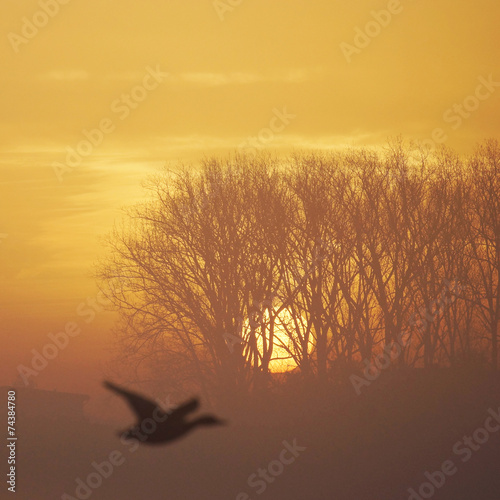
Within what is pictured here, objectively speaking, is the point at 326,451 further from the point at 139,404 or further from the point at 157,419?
the point at 139,404

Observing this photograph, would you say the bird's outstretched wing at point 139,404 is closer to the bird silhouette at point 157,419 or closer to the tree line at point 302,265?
the bird silhouette at point 157,419

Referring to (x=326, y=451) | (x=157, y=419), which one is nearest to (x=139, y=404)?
(x=157, y=419)

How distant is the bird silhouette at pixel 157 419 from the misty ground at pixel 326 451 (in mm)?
5742

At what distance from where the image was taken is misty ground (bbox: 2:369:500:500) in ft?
69.2

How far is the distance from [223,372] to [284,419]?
16.0 feet

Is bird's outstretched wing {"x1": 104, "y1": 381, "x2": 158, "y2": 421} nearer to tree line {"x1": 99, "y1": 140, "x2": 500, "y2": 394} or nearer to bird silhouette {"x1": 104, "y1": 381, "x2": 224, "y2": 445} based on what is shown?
bird silhouette {"x1": 104, "y1": 381, "x2": 224, "y2": 445}

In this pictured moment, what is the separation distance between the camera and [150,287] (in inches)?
1227

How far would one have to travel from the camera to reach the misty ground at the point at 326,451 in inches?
830

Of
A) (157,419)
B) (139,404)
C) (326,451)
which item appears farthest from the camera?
(326,451)

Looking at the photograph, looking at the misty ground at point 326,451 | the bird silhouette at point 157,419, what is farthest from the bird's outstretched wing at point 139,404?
the misty ground at point 326,451

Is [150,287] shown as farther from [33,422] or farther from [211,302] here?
[33,422]

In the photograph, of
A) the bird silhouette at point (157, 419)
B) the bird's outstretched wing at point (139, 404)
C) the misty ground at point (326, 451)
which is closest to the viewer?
the bird's outstretched wing at point (139, 404)

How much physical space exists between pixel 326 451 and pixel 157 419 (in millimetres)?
9497

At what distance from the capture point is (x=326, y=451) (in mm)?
23312
